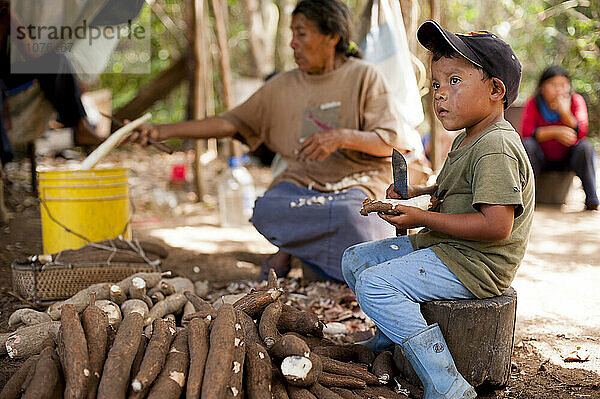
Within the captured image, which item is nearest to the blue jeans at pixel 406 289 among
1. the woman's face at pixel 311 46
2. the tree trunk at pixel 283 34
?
the woman's face at pixel 311 46

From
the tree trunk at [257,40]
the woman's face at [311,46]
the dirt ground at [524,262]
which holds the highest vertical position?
the tree trunk at [257,40]

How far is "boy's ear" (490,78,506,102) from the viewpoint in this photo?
2.19 metres

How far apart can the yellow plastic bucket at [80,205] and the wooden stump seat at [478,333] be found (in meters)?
2.28

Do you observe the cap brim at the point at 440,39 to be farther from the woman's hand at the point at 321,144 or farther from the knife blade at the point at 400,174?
the woman's hand at the point at 321,144

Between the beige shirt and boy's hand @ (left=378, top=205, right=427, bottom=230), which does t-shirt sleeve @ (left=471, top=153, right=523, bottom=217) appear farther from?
the beige shirt

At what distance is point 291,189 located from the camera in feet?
12.5

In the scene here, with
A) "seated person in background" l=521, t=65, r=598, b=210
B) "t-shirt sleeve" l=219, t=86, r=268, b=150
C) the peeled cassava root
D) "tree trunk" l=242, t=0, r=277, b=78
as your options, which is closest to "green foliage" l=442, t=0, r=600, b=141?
"tree trunk" l=242, t=0, r=277, b=78

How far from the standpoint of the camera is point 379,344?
8.45 feet

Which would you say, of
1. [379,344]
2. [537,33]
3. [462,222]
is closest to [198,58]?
[379,344]

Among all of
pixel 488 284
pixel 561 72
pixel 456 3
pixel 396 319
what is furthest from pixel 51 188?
pixel 456 3

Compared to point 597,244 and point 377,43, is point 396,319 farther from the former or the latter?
point 597,244

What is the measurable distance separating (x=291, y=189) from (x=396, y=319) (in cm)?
176

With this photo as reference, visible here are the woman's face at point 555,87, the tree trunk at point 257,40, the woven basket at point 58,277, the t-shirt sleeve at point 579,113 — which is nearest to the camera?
the woven basket at point 58,277

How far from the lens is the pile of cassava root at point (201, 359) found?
177 cm
